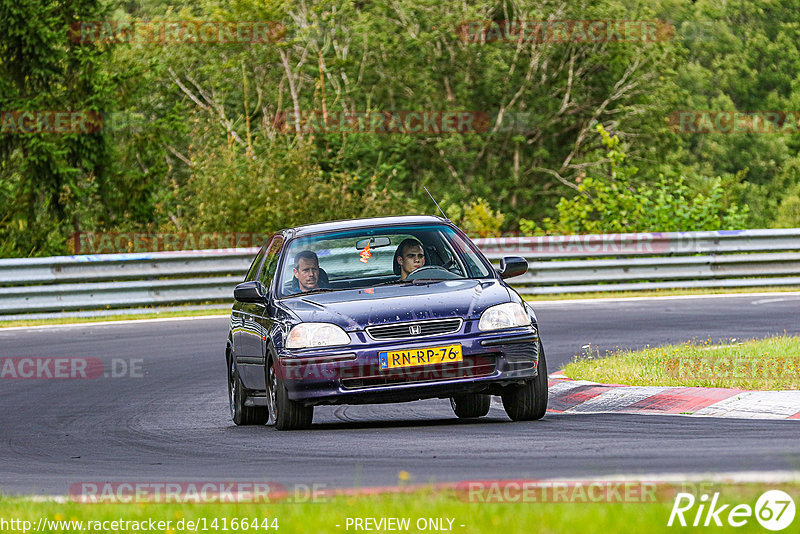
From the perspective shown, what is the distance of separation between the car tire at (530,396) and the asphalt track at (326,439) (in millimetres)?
143

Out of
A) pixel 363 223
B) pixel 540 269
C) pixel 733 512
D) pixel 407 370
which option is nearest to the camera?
pixel 733 512

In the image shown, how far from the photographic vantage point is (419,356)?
895 centimetres

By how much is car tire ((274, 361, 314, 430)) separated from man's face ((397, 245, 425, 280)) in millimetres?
1363

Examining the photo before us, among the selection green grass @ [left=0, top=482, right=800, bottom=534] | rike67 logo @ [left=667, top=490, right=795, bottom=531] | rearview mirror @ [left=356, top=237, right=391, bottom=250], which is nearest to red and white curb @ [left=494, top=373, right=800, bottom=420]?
rearview mirror @ [left=356, top=237, right=391, bottom=250]

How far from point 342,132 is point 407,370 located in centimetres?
2652

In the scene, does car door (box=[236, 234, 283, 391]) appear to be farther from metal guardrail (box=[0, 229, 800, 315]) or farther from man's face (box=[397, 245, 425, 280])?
metal guardrail (box=[0, 229, 800, 315])

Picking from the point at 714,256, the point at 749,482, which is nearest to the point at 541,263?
the point at 714,256

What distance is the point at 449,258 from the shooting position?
34.4ft

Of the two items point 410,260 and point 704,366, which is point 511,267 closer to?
point 410,260

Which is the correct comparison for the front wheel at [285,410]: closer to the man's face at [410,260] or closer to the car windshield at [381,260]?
the car windshield at [381,260]

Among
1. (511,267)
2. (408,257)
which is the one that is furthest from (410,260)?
(511,267)

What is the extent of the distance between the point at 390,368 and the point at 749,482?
3592 millimetres

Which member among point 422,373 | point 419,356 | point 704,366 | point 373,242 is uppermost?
point 373,242

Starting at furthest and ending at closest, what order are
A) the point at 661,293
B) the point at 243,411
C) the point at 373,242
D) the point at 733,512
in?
the point at 661,293
the point at 243,411
the point at 373,242
the point at 733,512
